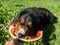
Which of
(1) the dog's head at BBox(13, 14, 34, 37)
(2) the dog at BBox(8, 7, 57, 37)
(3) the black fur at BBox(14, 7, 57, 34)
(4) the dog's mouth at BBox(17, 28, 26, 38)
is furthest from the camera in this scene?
(3) the black fur at BBox(14, 7, 57, 34)

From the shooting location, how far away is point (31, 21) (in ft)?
16.5

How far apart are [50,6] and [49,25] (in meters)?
1.78

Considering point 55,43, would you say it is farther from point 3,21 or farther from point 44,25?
point 3,21

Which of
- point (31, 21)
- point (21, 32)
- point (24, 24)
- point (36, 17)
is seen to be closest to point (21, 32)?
point (21, 32)

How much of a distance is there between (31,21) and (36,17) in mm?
388

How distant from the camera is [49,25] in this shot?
617 centimetres

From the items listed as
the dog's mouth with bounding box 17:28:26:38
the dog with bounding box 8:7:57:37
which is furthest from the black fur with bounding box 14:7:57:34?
the dog's mouth with bounding box 17:28:26:38

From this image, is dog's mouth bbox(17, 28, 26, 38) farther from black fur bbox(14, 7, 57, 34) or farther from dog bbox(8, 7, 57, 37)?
black fur bbox(14, 7, 57, 34)

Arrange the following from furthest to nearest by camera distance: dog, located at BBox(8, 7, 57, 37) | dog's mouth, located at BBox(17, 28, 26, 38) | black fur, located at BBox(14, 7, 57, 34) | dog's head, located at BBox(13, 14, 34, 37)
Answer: black fur, located at BBox(14, 7, 57, 34)
dog, located at BBox(8, 7, 57, 37)
dog's head, located at BBox(13, 14, 34, 37)
dog's mouth, located at BBox(17, 28, 26, 38)

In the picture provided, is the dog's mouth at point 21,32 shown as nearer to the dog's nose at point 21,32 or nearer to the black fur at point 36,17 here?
the dog's nose at point 21,32

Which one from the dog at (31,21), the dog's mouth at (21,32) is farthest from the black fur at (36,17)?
the dog's mouth at (21,32)

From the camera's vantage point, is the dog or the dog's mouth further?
the dog

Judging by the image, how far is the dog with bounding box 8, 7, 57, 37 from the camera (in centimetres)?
472

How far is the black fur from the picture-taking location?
16.9 ft
